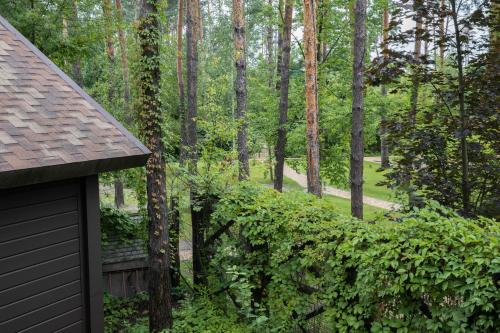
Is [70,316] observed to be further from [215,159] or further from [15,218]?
[215,159]

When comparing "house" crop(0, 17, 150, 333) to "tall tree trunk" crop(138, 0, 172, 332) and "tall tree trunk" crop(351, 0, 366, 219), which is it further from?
"tall tree trunk" crop(351, 0, 366, 219)

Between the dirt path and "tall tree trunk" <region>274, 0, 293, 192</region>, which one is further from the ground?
"tall tree trunk" <region>274, 0, 293, 192</region>

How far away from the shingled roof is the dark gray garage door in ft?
1.66

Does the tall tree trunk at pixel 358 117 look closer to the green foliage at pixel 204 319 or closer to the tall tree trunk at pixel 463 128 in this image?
the tall tree trunk at pixel 463 128

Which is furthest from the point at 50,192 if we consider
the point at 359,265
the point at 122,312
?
the point at 122,312

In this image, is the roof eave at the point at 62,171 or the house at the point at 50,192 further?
the house at the point at 50,192

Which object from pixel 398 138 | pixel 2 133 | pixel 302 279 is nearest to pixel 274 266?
pixel 302 279

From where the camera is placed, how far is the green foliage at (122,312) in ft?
25.6

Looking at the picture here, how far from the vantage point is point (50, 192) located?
189 inches

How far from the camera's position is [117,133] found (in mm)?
5223

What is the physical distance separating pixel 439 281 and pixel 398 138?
3.04 meters

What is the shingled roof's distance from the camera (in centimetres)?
413

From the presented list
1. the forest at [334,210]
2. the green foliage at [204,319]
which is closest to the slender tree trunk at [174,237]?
the forest at [334,210]

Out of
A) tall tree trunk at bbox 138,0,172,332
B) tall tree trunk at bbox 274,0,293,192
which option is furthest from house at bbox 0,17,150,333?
tall tree trunk at bbox 274,0,293,192
